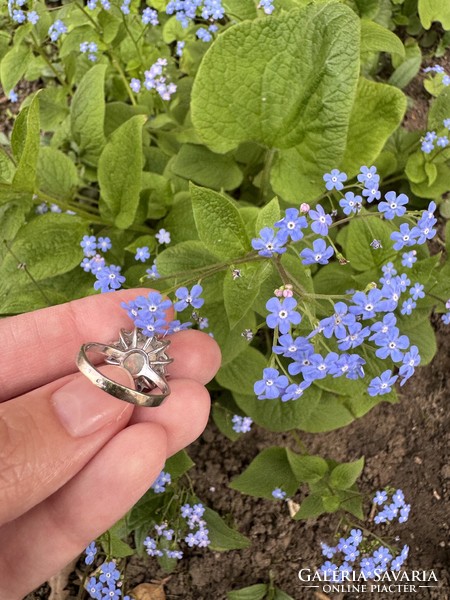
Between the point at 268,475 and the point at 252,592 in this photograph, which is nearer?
the point at 268,475

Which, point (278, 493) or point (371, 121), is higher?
point (371, 121)

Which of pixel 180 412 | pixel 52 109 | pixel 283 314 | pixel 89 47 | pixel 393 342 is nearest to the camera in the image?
pixel 283 314

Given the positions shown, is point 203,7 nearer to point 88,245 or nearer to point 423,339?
point 88,245

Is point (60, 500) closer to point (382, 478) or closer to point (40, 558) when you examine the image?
point (40, 558)

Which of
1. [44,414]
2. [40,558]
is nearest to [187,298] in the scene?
[44,414]

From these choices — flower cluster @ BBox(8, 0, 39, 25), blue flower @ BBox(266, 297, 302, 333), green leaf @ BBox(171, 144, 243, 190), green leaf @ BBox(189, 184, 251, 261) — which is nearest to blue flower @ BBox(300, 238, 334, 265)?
blue flower @ BBox(266, 297, 302, 333)

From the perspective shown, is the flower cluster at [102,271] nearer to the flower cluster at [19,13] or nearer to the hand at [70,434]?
the hand at [70,434]

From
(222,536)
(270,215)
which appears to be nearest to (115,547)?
(222,536)

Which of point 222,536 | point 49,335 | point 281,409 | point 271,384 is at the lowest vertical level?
point 222,536
